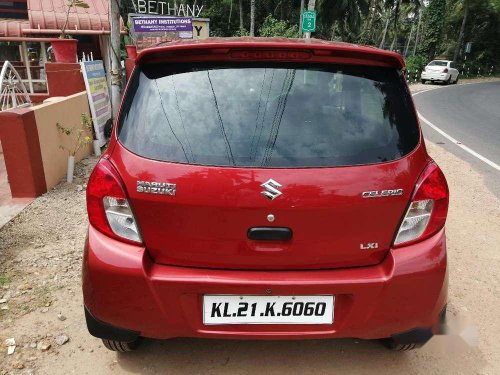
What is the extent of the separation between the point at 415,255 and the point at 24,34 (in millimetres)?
15030

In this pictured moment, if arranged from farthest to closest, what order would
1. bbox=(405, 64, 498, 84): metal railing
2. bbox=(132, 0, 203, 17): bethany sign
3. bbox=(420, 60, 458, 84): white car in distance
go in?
bbox=(405, 64, 498, 84): metal railing < bbox=(420, 60, 458, 84): white car in distance < bbox=(132, 0, 203, 17): bethany sign

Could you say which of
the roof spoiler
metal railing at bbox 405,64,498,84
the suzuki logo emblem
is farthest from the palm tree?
the suzuki logo emblem

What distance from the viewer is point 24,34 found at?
546 inches

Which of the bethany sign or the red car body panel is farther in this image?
the bethany sign

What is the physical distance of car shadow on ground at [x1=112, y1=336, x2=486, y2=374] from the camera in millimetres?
2500

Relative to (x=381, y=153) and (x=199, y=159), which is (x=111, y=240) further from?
(x=381, y=153)

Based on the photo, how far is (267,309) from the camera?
2041 mm

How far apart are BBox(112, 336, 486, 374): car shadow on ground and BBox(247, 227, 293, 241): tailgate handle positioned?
0.93 metres

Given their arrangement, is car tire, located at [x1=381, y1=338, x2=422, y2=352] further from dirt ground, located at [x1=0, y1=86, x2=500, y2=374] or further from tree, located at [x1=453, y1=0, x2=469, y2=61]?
tree, located at [x1=453, y1=0, x2=469, y2=61]

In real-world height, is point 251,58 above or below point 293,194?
above

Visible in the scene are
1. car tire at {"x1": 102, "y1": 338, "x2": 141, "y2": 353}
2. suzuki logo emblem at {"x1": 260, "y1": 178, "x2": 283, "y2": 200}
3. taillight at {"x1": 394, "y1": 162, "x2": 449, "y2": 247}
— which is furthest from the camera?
car tire at {"x1": 102, "y1": 338, "x2": 141, "y2": 353}

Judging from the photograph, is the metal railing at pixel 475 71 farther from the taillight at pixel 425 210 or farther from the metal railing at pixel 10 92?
the taillight at pixel 425 210

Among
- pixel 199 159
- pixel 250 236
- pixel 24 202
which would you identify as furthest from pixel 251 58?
pixel 24 202

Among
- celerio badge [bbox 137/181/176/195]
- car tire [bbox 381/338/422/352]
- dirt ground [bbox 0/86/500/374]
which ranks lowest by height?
dirt ground [bbox 0/86/500/374]
